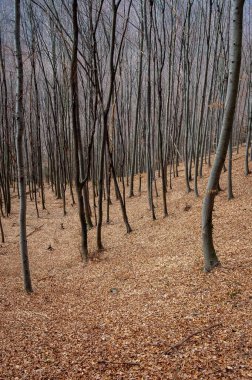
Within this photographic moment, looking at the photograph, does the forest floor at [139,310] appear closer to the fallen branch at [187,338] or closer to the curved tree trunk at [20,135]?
the fallen branch at [187,338]

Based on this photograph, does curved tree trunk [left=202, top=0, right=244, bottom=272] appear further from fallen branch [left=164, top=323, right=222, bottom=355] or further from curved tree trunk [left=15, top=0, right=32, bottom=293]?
curved tree trunk [left=15, top=0, right=32, bottom=293]

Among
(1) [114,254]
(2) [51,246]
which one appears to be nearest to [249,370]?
(1) [114,254]

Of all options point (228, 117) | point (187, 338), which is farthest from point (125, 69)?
point (187, 338)

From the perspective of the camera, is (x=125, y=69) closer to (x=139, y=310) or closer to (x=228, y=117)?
(x=228, y=117)

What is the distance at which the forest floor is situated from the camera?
2650mm

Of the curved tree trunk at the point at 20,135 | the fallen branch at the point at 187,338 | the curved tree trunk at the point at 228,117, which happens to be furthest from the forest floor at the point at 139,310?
the curved tree trunk at the point at 20,135

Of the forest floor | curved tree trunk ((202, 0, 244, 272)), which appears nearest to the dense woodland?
curved tree trunk ((202, 0, 244, 272))

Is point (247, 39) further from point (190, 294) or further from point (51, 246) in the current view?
point (190, 294)

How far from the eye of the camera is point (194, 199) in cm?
1021

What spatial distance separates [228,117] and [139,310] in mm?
2527

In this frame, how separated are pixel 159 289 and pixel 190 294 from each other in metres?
0.65

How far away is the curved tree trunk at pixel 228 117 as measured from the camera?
11.0 ft

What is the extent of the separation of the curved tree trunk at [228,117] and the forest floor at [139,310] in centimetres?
39

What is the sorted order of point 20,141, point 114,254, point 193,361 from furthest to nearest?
point 114,254, point 20,141, point 193,361
